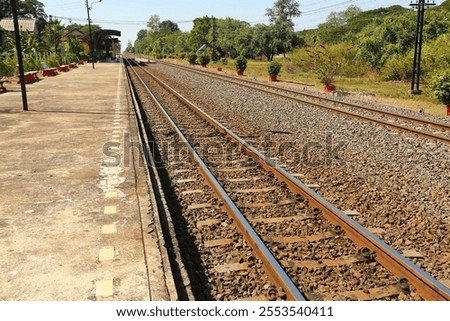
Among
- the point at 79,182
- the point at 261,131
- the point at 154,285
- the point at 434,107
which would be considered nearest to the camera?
the point at 154,285

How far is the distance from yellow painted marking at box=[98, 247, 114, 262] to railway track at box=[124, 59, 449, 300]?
2.55 ft

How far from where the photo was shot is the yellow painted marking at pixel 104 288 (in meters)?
3.34

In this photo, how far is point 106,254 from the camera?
4043mm

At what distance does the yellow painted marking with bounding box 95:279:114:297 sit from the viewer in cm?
334

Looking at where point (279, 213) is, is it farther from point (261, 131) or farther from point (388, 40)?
point (388, 40)

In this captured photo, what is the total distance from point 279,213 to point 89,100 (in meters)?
13.3

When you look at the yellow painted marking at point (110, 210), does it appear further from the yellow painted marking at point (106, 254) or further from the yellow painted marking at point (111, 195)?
the yellow painted marking at point (106, 254)

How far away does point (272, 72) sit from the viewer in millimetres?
28766

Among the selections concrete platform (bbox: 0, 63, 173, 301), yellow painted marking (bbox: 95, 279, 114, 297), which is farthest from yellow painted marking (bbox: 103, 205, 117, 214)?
yellow painted marking (bbox: 95, 279, 114, 297)

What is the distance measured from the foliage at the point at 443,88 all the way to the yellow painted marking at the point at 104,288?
1394cm

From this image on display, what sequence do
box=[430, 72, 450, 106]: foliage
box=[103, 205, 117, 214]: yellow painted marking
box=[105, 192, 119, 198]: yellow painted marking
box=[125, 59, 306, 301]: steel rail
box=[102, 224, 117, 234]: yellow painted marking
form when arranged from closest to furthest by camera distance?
1. box=[125, 59, 306, 301]: steel rail
2. box=[102, 224, 117, 234]: yellow painted marking
3. box=[103, 205, 117, 214]: yellow painted marking
4. box=[105, 192, 119, 198]: yellow painted marking
5. box=[430, 72, 450, 106]: foliage

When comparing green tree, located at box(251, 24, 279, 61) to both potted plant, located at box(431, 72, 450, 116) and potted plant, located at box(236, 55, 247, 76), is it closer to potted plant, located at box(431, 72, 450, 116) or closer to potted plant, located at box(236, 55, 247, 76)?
potted plant, located at box(236, 55, 247, 76)

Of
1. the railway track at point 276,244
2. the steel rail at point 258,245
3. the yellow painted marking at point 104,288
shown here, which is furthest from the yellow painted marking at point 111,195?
the yellow painted marking at point 104,288
